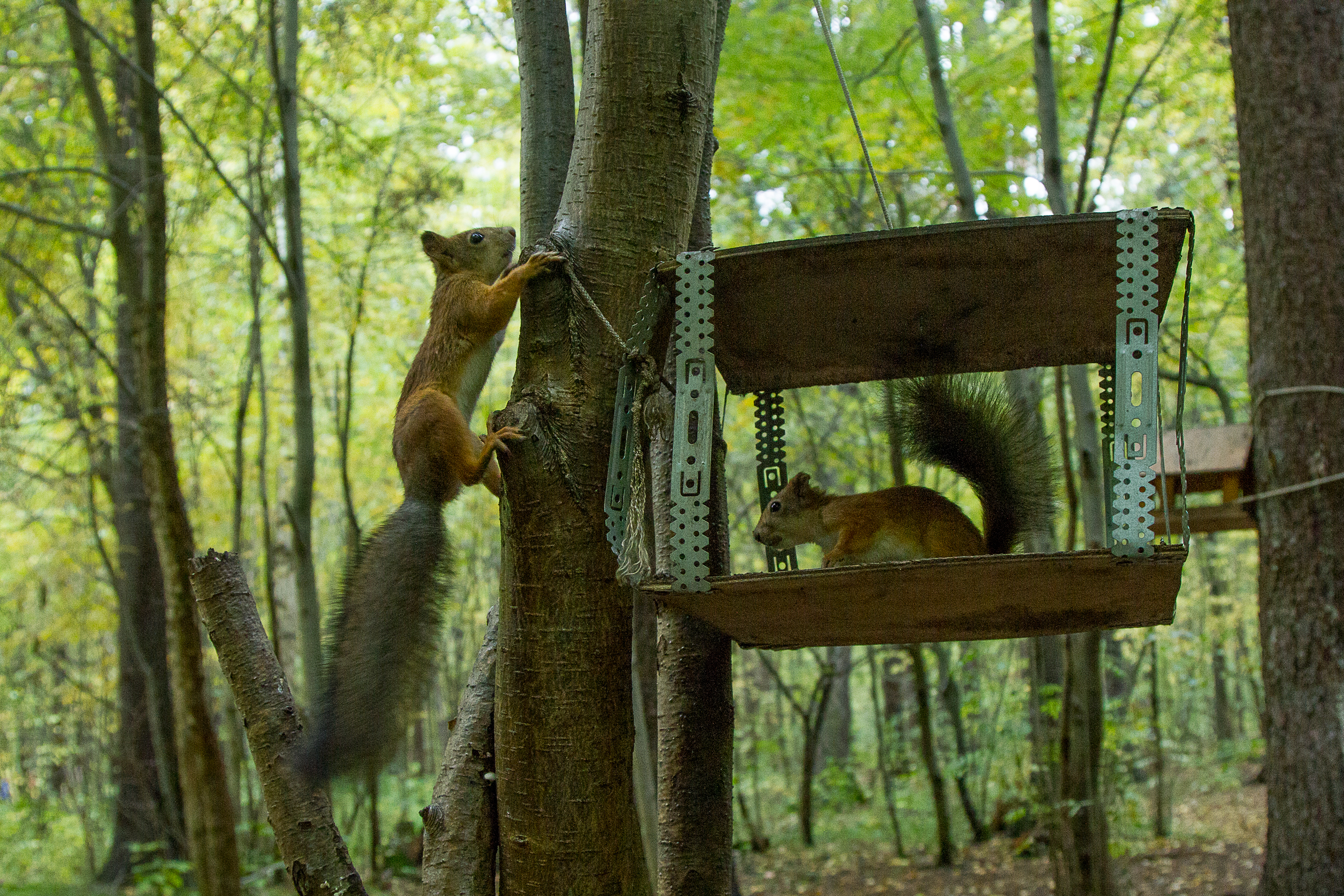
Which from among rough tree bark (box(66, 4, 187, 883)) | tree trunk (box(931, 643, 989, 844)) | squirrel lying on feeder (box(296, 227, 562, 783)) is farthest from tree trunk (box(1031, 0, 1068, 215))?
rough tree bark (box(66, 4, 187, 883))

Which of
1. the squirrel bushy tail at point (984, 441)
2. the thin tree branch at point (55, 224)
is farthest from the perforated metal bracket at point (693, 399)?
the thin tree branch at point (55, 224)

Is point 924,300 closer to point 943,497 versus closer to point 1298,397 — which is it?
point 943,497

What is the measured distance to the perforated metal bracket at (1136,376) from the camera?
1.49 m

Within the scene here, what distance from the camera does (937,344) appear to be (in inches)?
88.5

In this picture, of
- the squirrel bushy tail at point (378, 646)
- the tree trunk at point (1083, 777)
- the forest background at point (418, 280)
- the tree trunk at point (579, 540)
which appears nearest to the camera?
the tree trunk at point (579, 540)

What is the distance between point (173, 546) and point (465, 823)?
3183 millimetres

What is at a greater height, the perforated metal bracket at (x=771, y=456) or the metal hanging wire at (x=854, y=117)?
the metal hanging wire at (x=854, y=117)

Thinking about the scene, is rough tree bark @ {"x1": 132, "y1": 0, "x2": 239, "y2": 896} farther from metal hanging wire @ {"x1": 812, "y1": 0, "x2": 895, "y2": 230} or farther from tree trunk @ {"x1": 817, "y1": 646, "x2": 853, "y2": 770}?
tree trunk @ {"x1": 817, "y1": 646, "x2": 853, "y2": 770}

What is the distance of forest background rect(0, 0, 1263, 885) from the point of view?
6121 mm

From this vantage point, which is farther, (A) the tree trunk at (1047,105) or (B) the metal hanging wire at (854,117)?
(A) the tree trunk at (1047,105)

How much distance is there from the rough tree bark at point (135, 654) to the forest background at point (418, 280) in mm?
221

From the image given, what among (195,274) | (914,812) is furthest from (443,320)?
(195,274)

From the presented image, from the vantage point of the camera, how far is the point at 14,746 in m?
16.9

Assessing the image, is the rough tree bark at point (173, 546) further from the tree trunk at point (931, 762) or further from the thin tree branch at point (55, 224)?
the tree trunk at point (931, 762)
